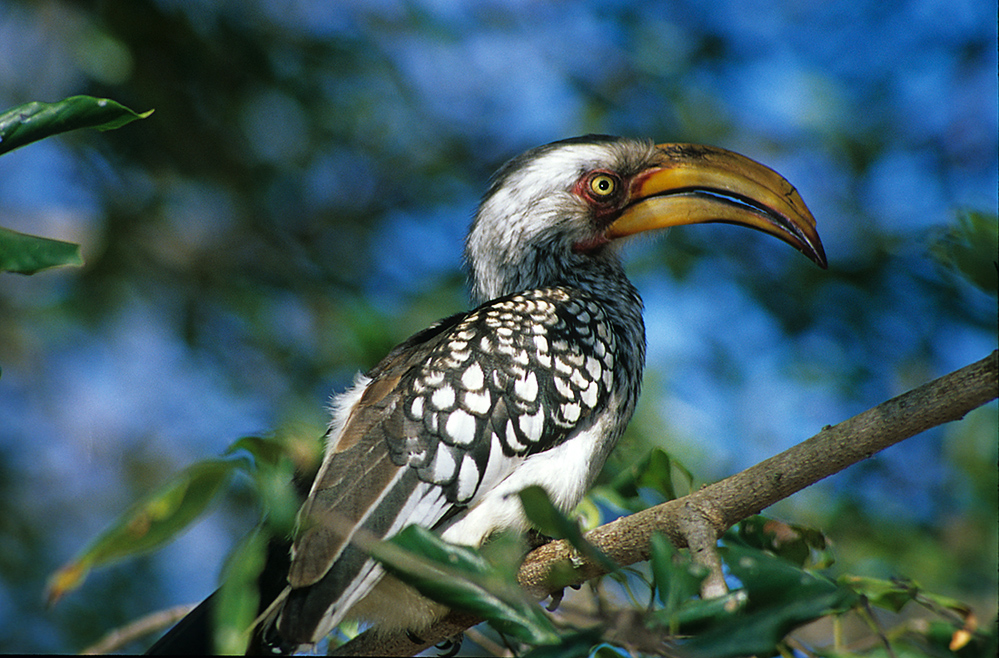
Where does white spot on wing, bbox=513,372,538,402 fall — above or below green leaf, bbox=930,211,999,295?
below

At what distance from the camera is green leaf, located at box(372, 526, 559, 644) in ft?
3.76

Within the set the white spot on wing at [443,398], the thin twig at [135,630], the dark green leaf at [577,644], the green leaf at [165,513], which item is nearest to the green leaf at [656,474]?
the white spot on wing at [443,398]

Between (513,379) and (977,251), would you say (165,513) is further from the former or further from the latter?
(513,379)

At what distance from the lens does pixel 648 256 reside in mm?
5008

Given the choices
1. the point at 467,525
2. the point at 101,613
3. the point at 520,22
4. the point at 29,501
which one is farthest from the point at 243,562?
the point at 29,501

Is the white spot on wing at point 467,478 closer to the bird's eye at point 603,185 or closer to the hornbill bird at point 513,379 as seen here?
the hornbill bird at point 513,379

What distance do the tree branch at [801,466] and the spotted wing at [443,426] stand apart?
1.63 ft

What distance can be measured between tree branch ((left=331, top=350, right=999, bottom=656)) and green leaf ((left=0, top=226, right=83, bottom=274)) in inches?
39.8

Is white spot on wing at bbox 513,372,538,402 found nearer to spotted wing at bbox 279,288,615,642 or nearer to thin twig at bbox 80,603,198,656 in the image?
spotted wing at bbox 279,288,615,642

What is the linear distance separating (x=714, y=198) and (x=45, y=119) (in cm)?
240

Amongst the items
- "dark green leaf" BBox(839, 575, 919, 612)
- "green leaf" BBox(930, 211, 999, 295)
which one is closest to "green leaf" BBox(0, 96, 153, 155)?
"green leaf" BBox(930, 211, 999, 295)

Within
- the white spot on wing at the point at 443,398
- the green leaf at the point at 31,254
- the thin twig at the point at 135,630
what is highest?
the white spot on wing at the point at 443,398

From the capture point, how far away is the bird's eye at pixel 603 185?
3471 mm

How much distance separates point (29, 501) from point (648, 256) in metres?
4.81
